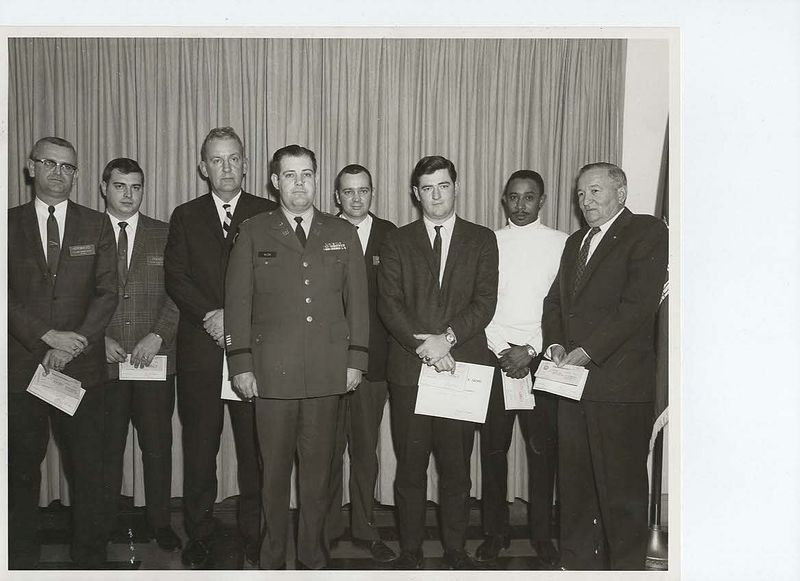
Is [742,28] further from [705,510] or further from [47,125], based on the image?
[47,125]

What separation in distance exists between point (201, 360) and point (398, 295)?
860 millimetres

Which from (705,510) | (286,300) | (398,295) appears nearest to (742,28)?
(398,295)

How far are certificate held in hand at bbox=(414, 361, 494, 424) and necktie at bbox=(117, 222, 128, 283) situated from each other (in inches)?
51.5

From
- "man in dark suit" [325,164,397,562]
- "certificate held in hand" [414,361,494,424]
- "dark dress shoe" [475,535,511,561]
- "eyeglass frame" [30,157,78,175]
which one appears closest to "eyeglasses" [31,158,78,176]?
"eyeglass frame" [30,157,78,175]

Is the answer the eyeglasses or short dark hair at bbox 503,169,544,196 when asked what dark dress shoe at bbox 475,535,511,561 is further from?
the eyeglasses

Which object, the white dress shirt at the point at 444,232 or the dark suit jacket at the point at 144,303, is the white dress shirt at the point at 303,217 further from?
the dark suit jacket at the point at 144,303

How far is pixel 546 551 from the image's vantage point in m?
2.74

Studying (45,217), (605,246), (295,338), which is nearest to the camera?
(295,338)

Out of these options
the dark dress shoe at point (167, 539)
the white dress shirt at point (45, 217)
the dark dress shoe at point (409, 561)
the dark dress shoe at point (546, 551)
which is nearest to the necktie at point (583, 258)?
the dark dress shoe at point (546, 551)

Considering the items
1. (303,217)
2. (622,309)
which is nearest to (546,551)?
(622,309)

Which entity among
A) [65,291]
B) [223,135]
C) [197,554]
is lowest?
[197,554]

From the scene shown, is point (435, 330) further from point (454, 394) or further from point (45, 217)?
point (45, 217)

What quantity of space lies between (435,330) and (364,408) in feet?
1.76

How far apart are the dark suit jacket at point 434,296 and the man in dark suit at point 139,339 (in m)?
0.94
